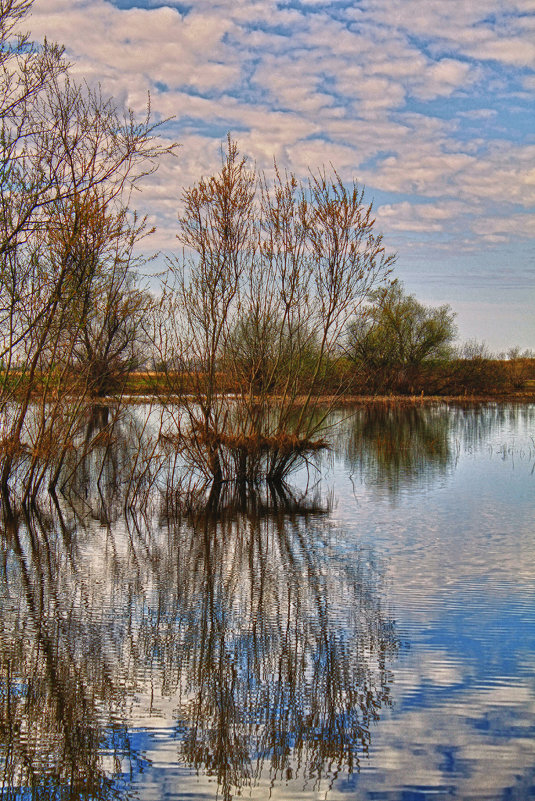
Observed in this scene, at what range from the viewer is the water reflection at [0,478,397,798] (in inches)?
156

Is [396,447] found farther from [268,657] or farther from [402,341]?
[402,341]

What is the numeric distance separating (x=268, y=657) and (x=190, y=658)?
0.51 meters

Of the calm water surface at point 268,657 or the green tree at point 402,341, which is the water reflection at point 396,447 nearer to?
the calm water surface at point 268,657

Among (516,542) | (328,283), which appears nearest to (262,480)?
(328,283)

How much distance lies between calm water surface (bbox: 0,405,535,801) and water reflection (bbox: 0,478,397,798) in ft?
0.05

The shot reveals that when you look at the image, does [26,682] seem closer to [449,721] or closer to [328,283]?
[449,721]

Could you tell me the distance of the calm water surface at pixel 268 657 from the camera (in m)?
3.83

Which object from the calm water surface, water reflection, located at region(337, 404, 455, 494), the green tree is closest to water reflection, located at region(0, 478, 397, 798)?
the calm water surface

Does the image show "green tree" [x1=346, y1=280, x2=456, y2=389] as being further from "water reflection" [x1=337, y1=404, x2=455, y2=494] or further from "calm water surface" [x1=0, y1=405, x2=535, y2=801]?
"calm water surface" [x1=0, y1=405, x2=535, y2=801]

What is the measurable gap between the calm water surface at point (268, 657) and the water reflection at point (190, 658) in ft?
0.05

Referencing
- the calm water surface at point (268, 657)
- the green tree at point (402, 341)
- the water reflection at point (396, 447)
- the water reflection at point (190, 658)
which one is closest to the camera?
the calm water surface at point (268, 657)

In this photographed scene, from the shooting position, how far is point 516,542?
9227mm

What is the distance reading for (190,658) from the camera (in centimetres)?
532

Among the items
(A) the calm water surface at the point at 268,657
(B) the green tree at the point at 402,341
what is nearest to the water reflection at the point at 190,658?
(A) the calm water surface at the point at 268,657
